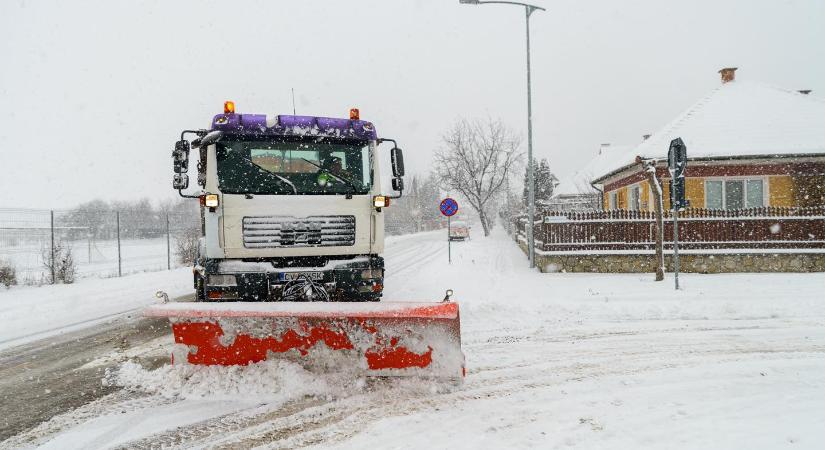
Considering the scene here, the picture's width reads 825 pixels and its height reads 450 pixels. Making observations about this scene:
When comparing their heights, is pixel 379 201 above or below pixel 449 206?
below

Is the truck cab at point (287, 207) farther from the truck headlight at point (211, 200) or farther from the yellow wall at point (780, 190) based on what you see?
the yellow wall at point (780, 190)

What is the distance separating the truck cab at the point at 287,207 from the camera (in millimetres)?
5445

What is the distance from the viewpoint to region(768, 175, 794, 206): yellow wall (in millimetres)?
15836

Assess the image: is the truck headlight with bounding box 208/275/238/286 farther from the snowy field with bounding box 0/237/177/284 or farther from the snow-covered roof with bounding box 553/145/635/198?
the snow-covered roof with bounding box 553/145/635/198

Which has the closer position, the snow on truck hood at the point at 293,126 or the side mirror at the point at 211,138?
the side mirror at the point at 211,138

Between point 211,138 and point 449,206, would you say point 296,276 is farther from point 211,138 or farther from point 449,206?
point 449,206

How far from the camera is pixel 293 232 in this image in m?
5.59

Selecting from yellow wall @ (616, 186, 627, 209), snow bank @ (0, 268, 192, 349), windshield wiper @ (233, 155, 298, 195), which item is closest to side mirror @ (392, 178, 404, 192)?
windshield wiper @ (233, 155, 298, 195)

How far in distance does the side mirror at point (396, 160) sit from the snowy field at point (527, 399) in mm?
2387

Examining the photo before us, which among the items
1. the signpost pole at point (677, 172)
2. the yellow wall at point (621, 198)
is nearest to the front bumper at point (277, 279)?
the signpost pole at point (677, 172)

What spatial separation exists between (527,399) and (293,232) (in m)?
3.16

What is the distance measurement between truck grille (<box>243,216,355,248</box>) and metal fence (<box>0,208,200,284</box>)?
526 cm

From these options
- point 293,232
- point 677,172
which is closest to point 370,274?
point 293,232

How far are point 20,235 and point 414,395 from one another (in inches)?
532
